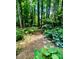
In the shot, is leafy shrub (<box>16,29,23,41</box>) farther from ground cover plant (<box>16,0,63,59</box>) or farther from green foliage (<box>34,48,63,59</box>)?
green foliage (<box>34,48,63,59</box>)

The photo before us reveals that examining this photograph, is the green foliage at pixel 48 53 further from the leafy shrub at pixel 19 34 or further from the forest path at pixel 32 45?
the leafy shrub at pixel 19 34

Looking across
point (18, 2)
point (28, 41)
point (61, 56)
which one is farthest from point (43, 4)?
point (61, 56)

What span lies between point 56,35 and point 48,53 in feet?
0.60

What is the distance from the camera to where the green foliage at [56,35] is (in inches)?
71.7

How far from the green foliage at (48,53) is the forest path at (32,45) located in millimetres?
41

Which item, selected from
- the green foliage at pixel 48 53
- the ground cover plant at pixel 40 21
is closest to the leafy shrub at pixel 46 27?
the ground cover plant at pixel 40 21

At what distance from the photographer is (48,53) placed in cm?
179

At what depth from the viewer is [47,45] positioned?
1.83 m

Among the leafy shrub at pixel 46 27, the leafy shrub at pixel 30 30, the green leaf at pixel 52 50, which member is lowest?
the green leaf at pixel 52 50

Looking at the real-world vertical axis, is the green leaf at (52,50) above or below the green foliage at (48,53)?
above

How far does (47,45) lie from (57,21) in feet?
0.79

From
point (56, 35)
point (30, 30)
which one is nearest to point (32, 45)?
point (30, 30)

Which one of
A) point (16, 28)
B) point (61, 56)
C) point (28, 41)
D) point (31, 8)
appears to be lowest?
point (61, 56)
